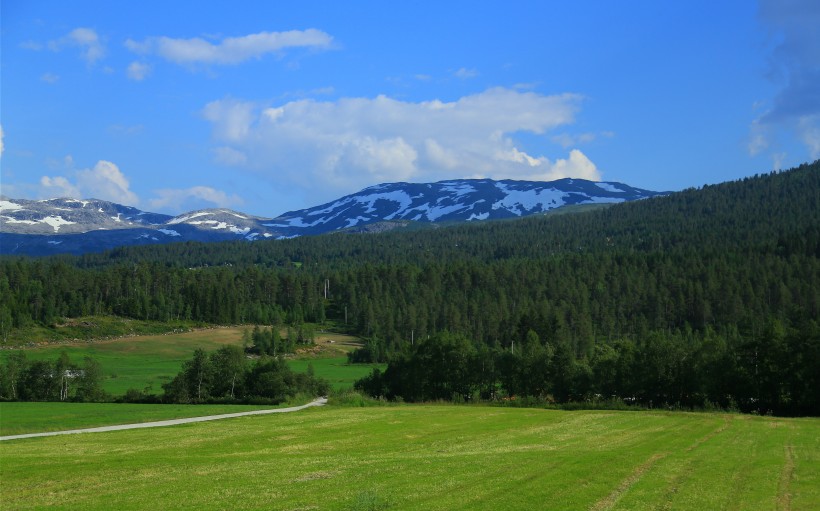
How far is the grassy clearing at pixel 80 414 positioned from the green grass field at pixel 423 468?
33.6ft

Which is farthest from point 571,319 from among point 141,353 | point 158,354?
point 141,353

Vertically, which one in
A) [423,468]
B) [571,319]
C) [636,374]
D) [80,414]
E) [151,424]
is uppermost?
[571,319]

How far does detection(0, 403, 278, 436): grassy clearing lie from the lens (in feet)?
187

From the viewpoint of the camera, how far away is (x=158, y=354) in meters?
142

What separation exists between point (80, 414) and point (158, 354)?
78.8 meters

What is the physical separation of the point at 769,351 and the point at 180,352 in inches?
4355

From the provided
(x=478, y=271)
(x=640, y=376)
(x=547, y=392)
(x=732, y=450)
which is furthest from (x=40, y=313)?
(x=732, y=450)

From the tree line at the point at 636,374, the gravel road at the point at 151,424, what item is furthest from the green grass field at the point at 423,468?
the tree line at the point at 636,374

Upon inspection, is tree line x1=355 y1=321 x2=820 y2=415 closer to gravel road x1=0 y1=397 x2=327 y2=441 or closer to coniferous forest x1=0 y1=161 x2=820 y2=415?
coniferous forest x1=0 y1=161 x2=820 y2=415

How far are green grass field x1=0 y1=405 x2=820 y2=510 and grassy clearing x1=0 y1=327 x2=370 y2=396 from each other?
55.6 meters

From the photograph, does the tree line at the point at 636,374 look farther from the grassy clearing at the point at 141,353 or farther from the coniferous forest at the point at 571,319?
the grassy clearing at the point at 141,353

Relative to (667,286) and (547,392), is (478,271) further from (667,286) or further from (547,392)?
(547,392)

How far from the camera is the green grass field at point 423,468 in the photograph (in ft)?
76.2

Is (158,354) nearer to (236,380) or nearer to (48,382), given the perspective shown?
(48,382)
